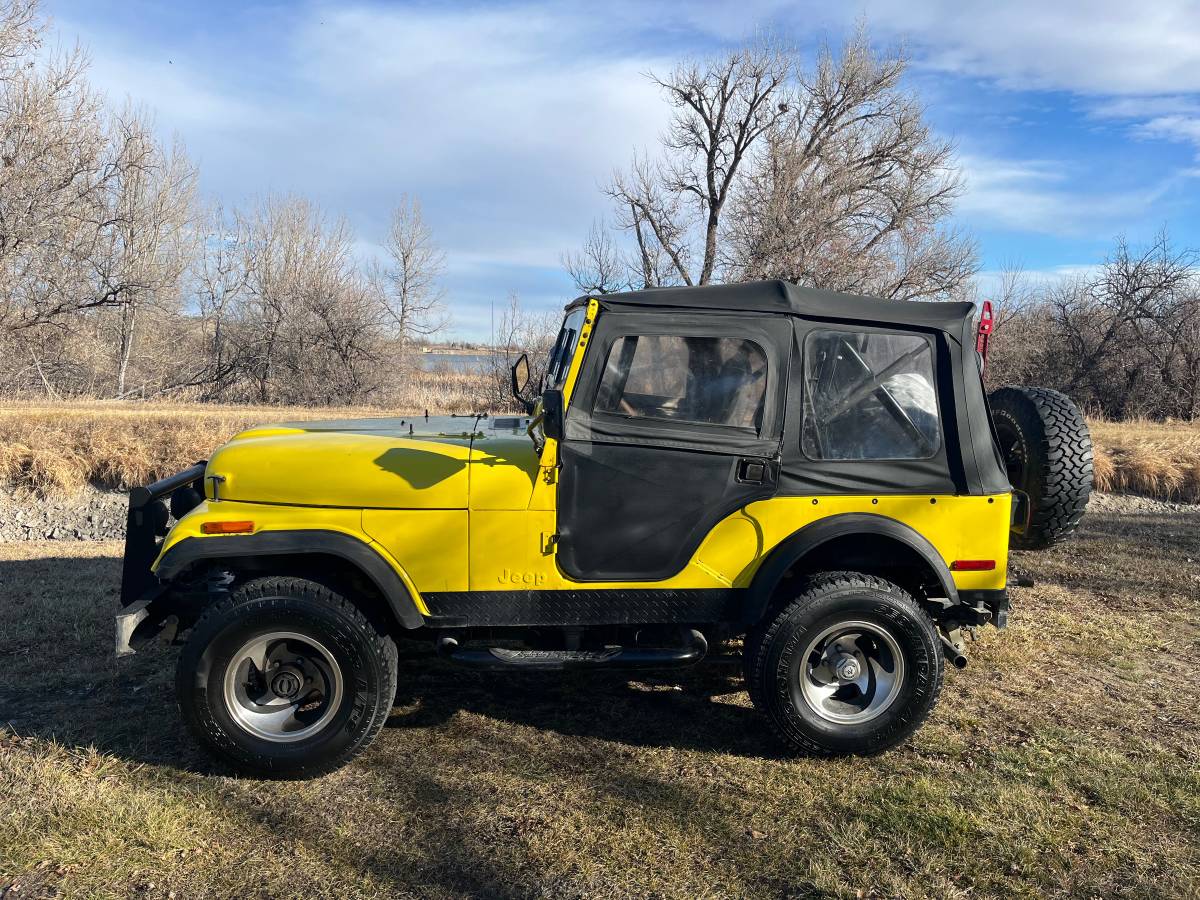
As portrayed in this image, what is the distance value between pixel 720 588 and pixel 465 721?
57.8 inches

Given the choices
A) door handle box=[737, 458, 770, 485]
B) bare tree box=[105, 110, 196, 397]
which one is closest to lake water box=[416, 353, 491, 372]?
bare tree box=[105, 110, 196, 397]

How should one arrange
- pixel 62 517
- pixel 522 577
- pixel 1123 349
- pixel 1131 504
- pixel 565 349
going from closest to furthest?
pixel 522 577
pixel 565 349
pixel 62 517
pixel 1131 504
pixel 1123 349

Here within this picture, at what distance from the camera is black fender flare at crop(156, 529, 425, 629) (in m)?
3.56

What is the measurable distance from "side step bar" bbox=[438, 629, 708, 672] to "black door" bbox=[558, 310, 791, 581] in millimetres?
353

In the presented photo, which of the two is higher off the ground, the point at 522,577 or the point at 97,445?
the point at 522,577

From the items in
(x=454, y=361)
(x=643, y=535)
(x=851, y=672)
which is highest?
(x=454, y=361)

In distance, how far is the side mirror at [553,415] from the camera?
3.57 m

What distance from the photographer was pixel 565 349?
4328 mm

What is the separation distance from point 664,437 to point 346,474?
142 cm

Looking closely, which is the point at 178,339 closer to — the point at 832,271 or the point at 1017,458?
the point at 832,271

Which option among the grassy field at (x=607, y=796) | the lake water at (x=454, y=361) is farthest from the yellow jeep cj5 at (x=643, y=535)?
the lake water at (x=454, y=361)

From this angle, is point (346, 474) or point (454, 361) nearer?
point (346, 474)

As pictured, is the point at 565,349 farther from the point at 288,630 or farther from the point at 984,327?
the point at 984,327

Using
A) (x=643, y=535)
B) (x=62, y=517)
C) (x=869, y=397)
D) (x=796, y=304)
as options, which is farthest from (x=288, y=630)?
(x=62, y=517)
